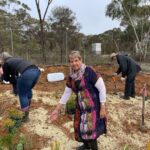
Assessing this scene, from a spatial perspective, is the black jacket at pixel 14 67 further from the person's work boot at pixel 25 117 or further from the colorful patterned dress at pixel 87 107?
the colorful patterned dress at pixel 87 107

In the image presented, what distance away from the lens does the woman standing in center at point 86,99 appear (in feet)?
15.2

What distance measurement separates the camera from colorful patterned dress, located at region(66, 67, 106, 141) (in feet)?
15.4

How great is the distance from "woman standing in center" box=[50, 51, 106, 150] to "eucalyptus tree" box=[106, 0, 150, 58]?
71.9 feet

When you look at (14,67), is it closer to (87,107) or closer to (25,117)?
(25,117)

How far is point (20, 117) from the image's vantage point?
589 cm

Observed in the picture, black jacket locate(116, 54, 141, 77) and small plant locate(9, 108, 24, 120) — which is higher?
black jacket locate(116, 54, 141, 77)

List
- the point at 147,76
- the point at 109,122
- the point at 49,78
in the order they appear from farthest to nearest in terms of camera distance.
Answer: the point at 147,76, the point at 49,78, the point at 109,122

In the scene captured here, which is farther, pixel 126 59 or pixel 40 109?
pixel 126 59

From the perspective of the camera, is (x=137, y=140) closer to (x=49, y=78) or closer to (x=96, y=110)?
(x=96, y=110)

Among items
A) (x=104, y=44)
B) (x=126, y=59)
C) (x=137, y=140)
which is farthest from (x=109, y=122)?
(x=104, y=44)

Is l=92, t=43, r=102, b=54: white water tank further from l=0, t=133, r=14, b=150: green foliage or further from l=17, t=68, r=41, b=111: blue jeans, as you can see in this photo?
l=0, t=133, r=14, b=150: green foliage

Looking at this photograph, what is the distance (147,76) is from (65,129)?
253 inches

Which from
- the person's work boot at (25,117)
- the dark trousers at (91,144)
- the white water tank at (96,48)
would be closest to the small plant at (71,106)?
the person's work boot at (25,117)

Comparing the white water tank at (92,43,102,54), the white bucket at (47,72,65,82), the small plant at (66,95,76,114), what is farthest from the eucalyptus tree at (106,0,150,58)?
the small plant at (66,95,76,114)
